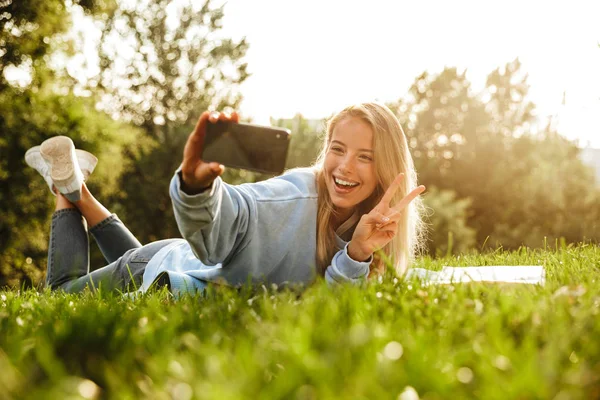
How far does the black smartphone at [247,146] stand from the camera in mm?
2521

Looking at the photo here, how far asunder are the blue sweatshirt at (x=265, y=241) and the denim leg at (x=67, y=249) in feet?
3.91

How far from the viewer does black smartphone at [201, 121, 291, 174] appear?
2.52m

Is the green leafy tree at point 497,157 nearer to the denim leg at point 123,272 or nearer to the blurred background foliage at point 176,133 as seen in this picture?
the blurred background foliage at point 176,133

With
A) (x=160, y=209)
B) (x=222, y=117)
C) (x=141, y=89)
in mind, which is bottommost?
(x=160, y=209)

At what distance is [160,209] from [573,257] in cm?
3216

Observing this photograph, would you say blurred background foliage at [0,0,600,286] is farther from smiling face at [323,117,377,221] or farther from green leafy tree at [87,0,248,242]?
smiling face at [323,117,377,221]

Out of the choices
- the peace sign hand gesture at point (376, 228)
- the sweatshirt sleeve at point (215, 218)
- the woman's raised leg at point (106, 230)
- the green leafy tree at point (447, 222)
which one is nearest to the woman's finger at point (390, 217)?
the peace sign hand gesture at point (376, 228)

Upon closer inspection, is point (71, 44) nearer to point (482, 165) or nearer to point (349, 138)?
point (349, 138)

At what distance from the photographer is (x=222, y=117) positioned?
2.53 meters

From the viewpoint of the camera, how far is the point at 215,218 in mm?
2797

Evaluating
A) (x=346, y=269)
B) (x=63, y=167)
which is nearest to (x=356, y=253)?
(x=346, y=269)

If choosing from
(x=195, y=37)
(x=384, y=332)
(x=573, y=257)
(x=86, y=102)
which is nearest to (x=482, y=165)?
(x=195, y=37)

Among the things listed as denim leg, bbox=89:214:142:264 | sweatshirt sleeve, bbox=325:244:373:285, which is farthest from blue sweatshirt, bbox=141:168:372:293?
denim leg, bbox=89:214:142:264

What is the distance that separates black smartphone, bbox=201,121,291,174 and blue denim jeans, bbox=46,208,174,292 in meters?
2.24
